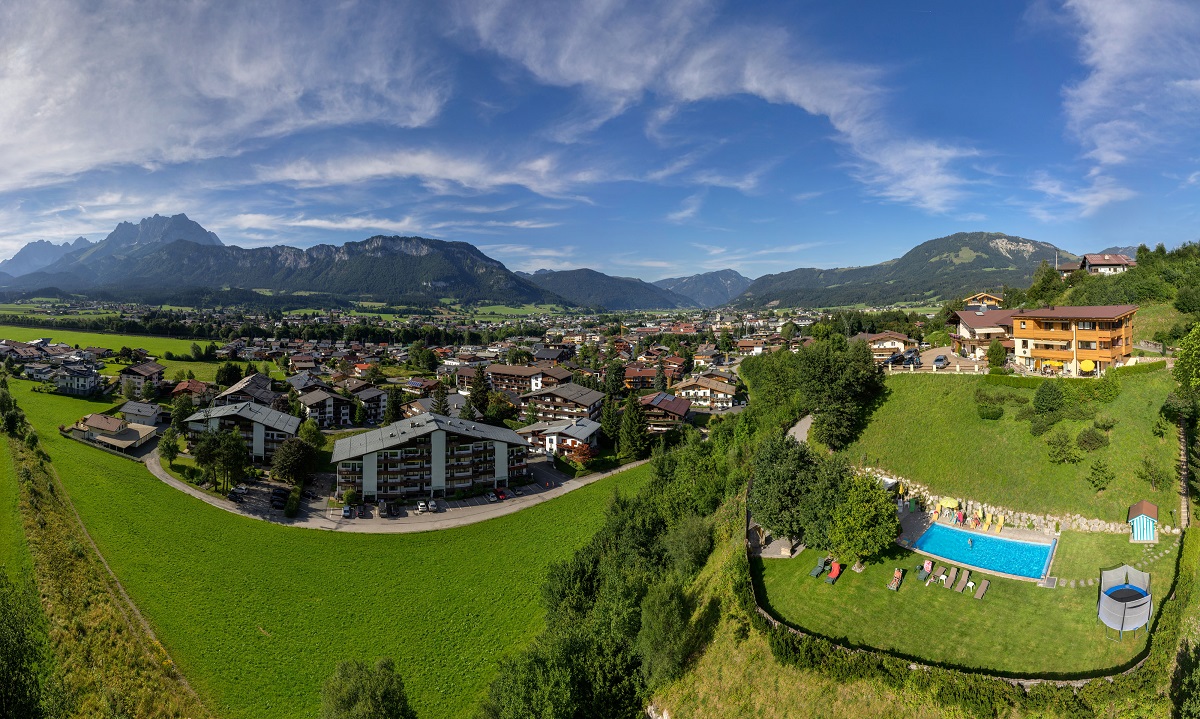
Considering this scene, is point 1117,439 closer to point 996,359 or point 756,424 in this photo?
point 996,359

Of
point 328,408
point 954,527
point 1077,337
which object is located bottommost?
point 328,408

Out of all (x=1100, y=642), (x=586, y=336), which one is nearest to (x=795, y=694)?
(x=1100, y=642)

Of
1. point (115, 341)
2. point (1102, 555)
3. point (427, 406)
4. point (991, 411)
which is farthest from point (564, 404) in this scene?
point (115, 341)

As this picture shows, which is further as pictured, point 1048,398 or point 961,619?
point 1048,398

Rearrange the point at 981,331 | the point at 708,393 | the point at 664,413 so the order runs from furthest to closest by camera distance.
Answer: the point at 708,393 < the point at 664,413 < the point at 981,331

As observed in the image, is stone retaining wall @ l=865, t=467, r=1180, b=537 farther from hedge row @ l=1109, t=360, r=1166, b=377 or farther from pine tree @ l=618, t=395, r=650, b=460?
pine tree @ l=618, t=395, r=650, b=460

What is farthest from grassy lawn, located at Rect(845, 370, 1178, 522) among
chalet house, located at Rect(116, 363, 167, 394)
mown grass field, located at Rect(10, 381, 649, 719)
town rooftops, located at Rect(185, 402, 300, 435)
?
chalet house, located at Rect(116, 363, 167, 394)

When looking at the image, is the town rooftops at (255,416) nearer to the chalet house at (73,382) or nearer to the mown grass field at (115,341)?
the chalet house at (73,382)

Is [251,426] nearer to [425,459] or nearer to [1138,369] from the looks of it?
[425,459]
